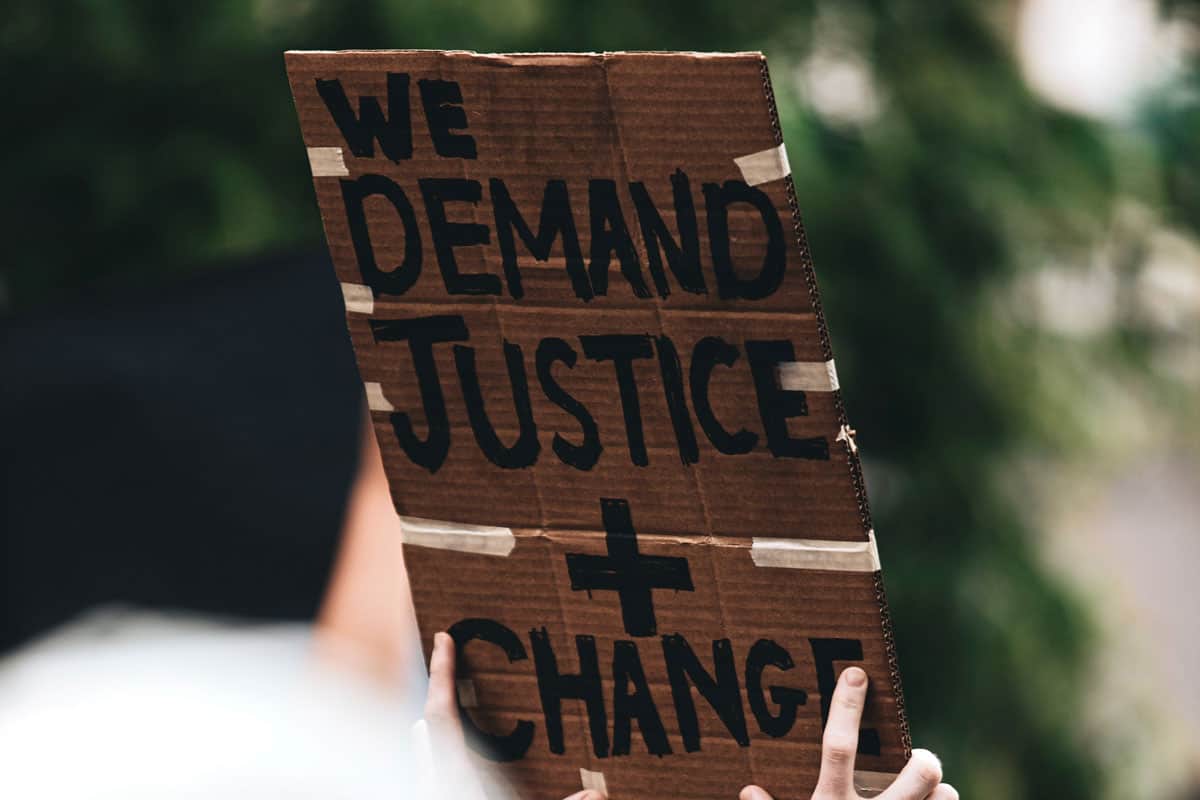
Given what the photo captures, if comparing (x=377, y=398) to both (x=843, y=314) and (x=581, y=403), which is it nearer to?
(x=581, y=403)

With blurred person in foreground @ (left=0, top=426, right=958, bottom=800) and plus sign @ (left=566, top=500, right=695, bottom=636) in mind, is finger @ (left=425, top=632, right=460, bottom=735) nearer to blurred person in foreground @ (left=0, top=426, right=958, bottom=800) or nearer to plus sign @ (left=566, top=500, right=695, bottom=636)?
blurred person in foreground @ (left=0, top=426, right=958, bottom=800)

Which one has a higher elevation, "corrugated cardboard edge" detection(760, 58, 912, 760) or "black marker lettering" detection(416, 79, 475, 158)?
"black marker lettering" detection(416, 79, 475, 158)

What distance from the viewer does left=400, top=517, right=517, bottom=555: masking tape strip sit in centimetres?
108

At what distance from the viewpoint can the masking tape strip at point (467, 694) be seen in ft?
3.72

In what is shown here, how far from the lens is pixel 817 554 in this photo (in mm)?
973

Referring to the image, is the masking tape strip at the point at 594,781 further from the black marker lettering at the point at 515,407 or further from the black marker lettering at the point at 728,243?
the black marker lettering at the point at 728,243

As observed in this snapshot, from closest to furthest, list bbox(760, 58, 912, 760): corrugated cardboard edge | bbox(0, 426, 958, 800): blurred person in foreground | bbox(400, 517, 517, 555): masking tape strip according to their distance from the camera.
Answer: bbox(0, 426, 958, 800): blurred person in foreground, bbox(760, 58, 912, 760): corrugated cardboard edge, bbox(400, 517, 517, 555): masking tape strip

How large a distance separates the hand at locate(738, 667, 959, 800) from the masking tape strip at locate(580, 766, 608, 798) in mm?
191

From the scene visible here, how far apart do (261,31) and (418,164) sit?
1473 mm

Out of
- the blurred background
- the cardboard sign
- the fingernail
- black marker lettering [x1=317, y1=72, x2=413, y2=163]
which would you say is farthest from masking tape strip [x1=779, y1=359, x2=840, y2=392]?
the blurred background

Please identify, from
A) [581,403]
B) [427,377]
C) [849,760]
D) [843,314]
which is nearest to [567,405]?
[581,403]

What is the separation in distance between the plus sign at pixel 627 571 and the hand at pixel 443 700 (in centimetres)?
14

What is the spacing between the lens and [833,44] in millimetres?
2625

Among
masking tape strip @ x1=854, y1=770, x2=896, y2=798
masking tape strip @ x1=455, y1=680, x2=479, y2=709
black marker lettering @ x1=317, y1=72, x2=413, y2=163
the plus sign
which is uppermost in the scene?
black marker lettering @ x1=317, y1=72, x2=413, y2=163
